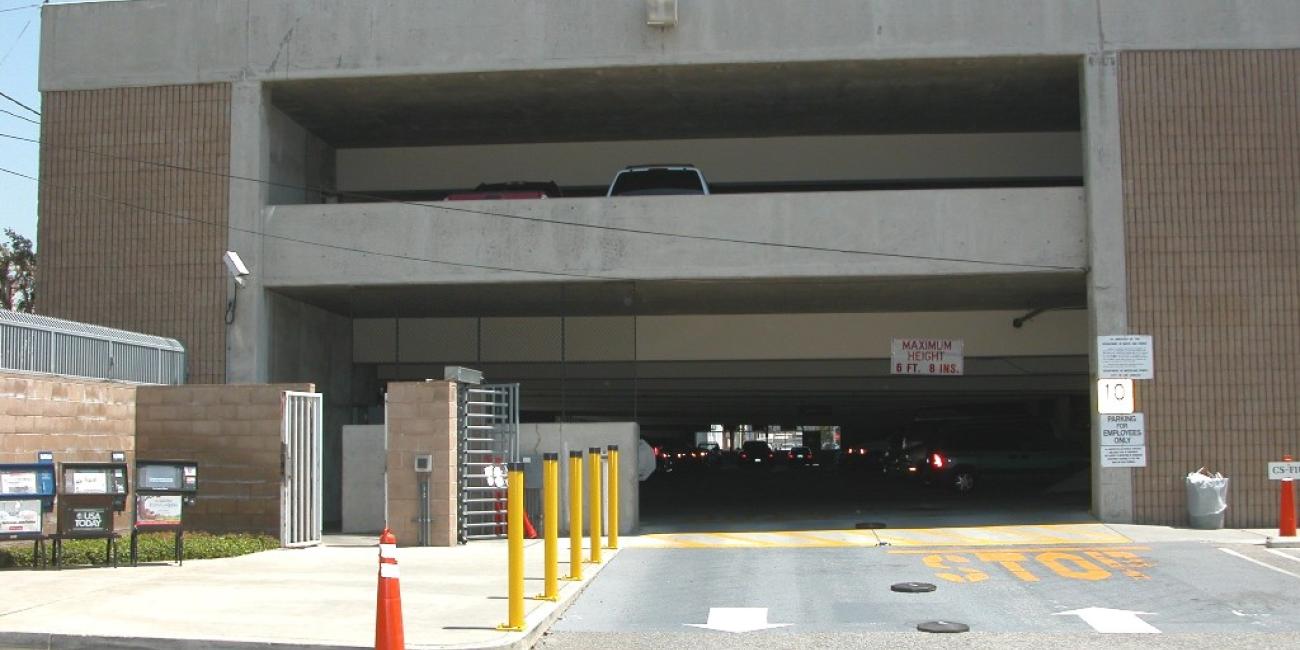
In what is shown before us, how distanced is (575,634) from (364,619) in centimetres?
180

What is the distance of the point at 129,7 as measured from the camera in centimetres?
2184

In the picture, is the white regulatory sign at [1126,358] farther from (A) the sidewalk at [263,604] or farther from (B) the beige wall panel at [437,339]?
(B) the beige wall panel at [437,339]

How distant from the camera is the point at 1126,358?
1970 cm

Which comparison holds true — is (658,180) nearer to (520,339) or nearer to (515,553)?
(520,339)

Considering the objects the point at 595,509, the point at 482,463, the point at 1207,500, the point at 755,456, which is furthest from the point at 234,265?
the point at 755,456

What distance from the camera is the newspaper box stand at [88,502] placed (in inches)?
552

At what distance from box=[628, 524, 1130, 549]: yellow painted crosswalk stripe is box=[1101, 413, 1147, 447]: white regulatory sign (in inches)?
52.6

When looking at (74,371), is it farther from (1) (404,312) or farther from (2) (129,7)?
(1) (404,312)

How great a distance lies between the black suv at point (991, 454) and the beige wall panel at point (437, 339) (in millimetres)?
11990

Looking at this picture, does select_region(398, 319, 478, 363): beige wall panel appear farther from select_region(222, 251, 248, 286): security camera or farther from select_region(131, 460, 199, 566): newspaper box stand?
select_region(131, 460, 199, 566): newspaper box stand

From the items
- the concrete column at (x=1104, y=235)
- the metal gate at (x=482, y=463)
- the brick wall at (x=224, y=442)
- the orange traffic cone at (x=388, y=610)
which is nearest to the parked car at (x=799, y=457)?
the concrete column at (x=1104, y=235)

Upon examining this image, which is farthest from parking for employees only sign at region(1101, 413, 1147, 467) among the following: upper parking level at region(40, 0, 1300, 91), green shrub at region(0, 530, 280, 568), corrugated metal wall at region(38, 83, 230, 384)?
corrugated metal wall at region(38, 83, 230, 384)

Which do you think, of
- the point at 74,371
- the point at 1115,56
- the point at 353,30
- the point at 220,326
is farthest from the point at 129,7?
the point at 1115,56

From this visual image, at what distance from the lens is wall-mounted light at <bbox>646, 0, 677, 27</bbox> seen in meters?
20.3
